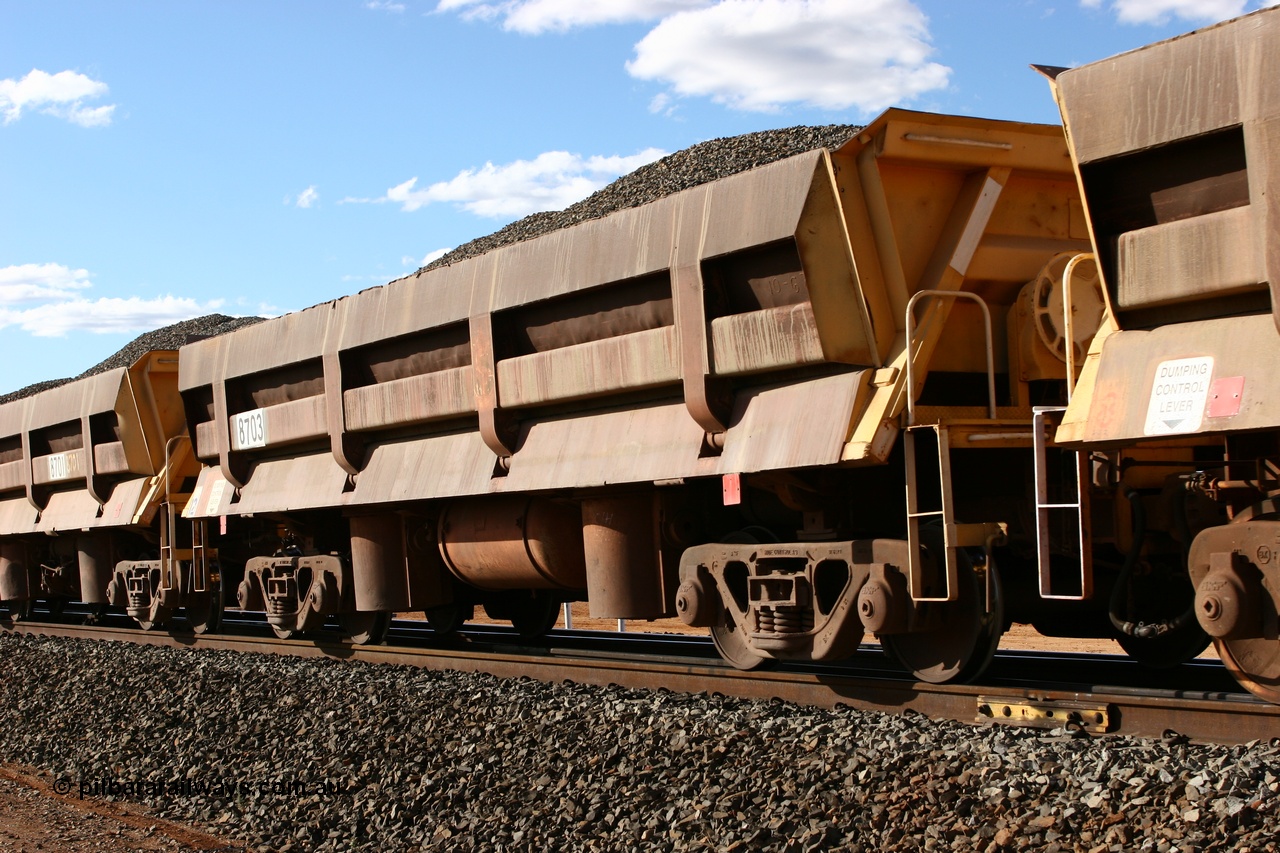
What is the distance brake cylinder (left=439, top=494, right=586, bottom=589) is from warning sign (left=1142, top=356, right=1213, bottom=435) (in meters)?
4.87

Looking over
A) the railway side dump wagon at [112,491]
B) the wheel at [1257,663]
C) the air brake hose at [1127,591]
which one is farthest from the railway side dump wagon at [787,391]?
the railway side dump wagon at [112,491]

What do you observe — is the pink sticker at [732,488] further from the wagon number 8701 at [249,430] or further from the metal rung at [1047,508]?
the wagon number 8701 at [249,430]

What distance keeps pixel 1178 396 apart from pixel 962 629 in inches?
84.9

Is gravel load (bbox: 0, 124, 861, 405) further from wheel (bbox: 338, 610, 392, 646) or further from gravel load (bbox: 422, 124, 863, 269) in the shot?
wheel (bbox: 338, 610, 392, 646)

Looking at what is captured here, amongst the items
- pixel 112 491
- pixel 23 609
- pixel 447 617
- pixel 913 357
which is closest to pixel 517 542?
pixel 447 617

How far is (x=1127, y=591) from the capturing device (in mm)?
7016

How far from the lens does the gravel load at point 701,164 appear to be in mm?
12289

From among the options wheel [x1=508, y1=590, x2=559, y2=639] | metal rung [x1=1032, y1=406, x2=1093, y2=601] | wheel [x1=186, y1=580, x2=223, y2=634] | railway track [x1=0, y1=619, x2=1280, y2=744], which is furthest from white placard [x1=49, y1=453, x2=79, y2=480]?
metal rung [x1=1032, y1=406, x2=1093, y2=601]

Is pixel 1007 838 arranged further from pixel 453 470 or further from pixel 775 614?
pixel 453 470

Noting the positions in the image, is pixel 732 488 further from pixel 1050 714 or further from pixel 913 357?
pixel 1050 714

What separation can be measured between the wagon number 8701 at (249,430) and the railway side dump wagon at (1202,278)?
8310 mm

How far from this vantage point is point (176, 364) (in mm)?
15016

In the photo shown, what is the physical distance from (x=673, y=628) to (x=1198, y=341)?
12.4m

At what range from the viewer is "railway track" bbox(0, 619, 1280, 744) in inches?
223
